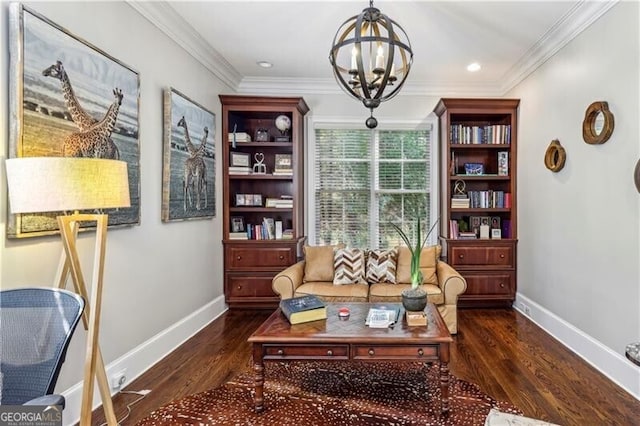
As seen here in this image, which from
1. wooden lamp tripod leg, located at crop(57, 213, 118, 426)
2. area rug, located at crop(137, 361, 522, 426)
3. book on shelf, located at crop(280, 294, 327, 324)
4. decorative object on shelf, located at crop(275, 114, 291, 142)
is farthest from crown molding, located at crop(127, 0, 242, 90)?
area rug, located at crop(137, 361, 522, 426)

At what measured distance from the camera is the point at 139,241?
8.61 feet

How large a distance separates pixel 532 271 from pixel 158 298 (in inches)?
146

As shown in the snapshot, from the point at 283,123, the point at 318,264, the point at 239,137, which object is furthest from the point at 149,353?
the point at 283,123

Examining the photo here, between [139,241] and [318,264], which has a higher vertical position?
[139,241]

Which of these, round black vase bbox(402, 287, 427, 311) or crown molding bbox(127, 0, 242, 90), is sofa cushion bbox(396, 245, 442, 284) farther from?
crown molding bbox(127, 0, 242, 90)

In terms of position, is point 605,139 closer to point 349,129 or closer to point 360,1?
point 360,1

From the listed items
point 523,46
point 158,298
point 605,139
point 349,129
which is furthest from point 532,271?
point 158,298

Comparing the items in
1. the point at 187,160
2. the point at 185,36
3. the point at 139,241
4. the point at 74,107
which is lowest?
the point at 139,241

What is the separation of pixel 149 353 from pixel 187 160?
1658 mm

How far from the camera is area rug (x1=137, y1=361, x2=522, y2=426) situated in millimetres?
2035

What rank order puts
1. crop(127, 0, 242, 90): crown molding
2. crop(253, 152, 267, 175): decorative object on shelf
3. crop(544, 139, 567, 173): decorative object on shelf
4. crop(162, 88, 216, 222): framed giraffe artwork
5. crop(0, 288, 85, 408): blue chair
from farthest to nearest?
crop(253, 152, 267, 175): decorative object on shelf, crop(544, 139, 567, 173): decorative object on shelf, crop(162, 88, 216, 222): framed giraffe artwork, crop(127, 0, 242, 90): crown molding, crop(0, 288, 85, 408): blue chair

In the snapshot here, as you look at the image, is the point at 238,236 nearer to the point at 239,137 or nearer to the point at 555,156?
the point at 239,137

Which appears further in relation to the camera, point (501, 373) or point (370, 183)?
point (370, 183)

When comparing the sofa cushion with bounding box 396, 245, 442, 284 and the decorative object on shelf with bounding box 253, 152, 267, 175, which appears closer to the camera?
the sofa cushion with bounding box 396, 245, 442, 284
